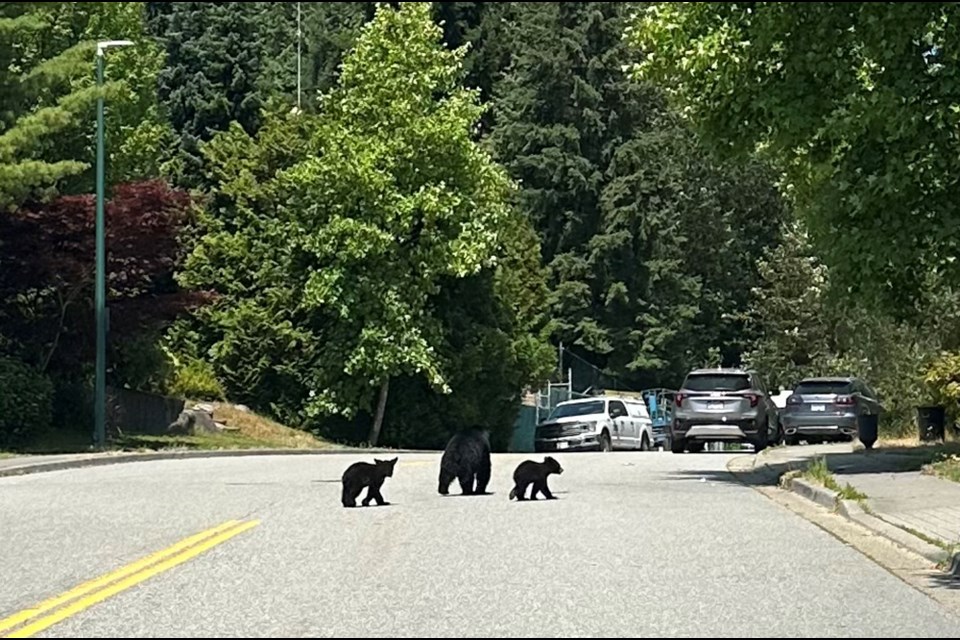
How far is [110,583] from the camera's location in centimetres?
1177

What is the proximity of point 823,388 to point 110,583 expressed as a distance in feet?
88.4

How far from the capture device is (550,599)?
10805 mm

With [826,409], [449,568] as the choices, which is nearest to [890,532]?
[449,568]

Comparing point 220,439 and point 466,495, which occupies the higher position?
point 220,439

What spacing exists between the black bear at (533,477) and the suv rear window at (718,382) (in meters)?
14.4

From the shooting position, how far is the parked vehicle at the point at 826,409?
35.7 meters

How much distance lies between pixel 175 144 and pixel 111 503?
45.3 m

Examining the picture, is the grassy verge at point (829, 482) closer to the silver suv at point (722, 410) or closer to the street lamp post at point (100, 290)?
the silver suv at point (722, 410)

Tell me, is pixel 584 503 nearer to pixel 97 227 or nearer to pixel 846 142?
pixel 846 142

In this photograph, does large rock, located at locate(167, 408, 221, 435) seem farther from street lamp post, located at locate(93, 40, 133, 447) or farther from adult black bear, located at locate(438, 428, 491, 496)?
adult black bear, located at locate(438, 428, 491, 496)

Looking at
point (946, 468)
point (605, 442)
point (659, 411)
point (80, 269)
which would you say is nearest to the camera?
point (946, 468)

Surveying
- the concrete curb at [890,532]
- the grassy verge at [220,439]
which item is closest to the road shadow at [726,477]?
the concrete curb at [890,532]

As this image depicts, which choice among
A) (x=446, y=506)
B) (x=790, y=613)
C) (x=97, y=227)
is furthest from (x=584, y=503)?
(x=97, y=227)

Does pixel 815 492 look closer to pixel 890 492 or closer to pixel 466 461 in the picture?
pixel 890 492
